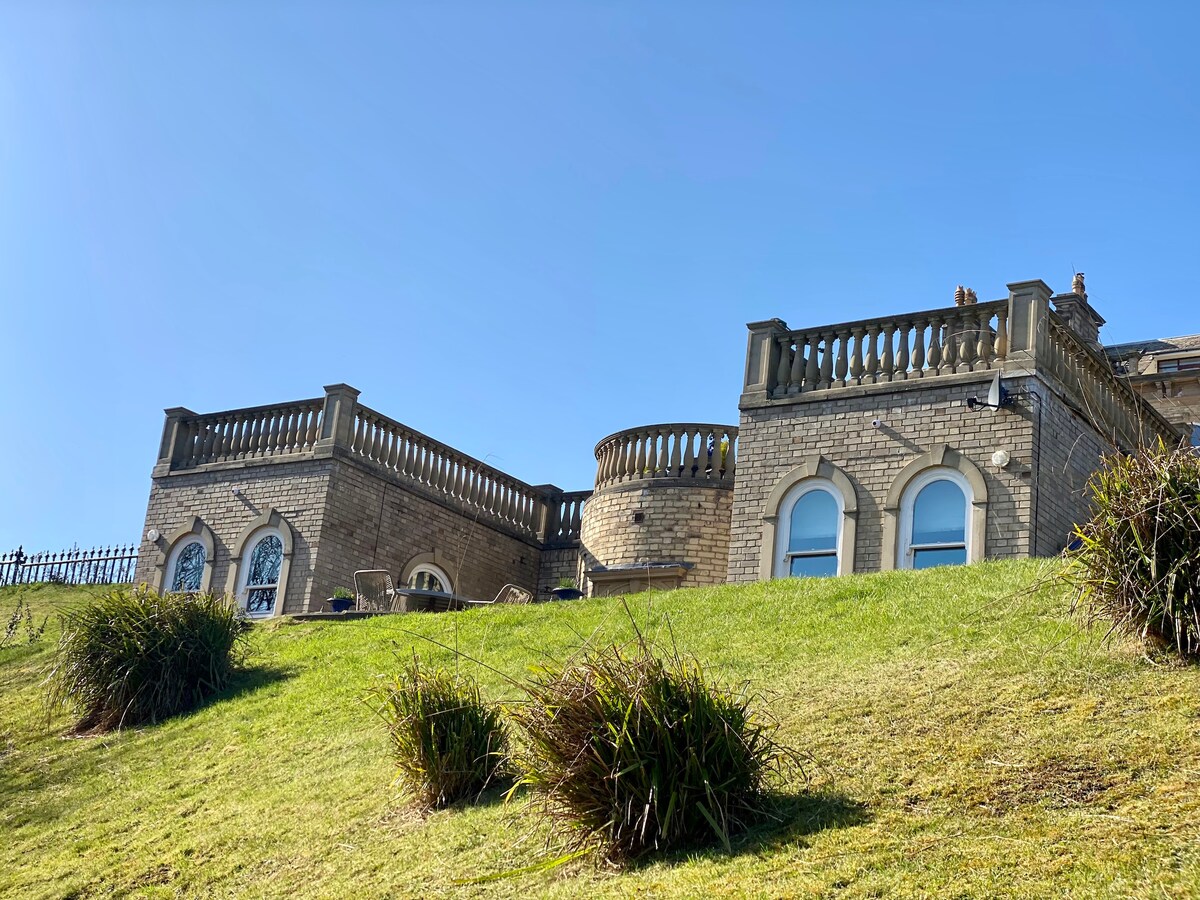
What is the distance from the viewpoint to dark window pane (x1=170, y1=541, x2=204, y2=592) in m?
26.4

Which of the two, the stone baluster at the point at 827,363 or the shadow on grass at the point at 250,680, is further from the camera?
the stone baluster at the point at 827,363

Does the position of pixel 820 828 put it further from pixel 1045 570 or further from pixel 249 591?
pixel 249 591

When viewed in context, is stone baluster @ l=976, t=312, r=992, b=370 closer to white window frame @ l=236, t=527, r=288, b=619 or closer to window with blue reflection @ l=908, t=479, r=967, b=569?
window with blue reflection @ l=908, t=479, r=967, b=569

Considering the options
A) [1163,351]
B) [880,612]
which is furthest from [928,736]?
[1163,351]

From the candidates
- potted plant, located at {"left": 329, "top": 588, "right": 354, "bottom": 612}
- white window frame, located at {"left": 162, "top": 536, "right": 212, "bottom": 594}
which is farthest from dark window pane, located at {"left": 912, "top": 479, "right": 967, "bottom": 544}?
white window frame, located at {"left": 162, "top": 536, "right": 212, "bottom": 594}

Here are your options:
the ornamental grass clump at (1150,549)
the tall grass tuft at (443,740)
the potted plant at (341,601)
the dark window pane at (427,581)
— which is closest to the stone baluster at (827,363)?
the potted plant at (341,601)

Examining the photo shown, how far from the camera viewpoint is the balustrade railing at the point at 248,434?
25.9m

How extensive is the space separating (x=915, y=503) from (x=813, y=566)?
5.50ft

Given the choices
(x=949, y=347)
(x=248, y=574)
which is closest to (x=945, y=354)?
(x=949, y=347)

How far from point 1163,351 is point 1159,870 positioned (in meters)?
25.4

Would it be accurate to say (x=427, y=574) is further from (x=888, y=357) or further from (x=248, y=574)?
(x=888, y=357)

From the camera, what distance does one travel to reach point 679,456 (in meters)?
23.8

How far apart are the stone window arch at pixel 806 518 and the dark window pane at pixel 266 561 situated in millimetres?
9014

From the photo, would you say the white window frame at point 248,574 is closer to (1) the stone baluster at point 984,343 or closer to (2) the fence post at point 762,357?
(2) the fence post at point 762,357
